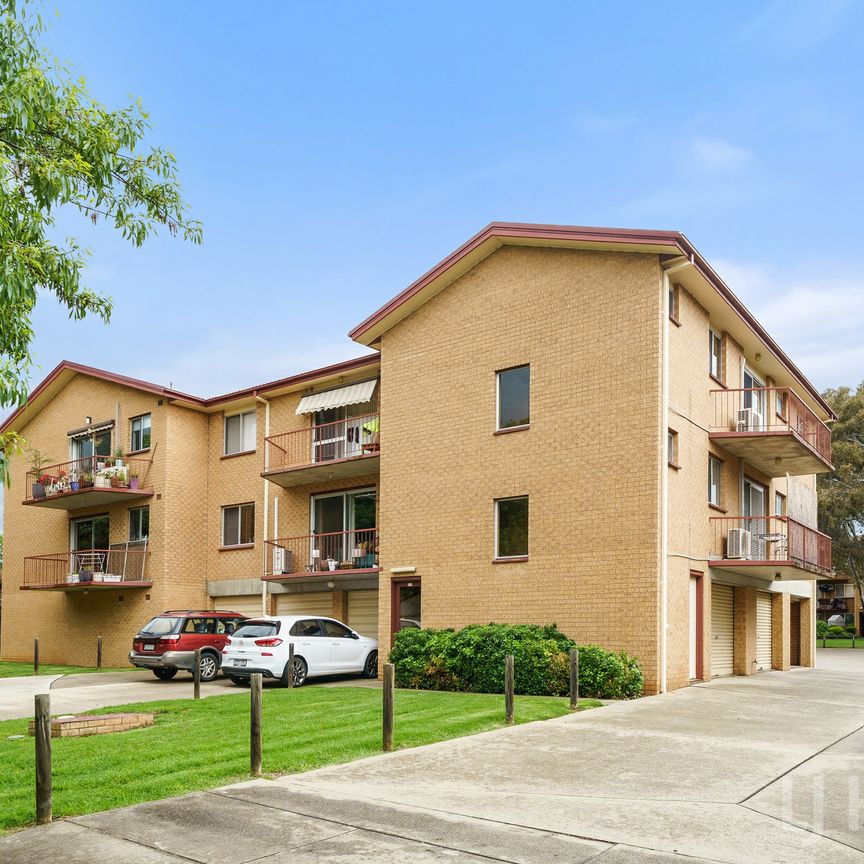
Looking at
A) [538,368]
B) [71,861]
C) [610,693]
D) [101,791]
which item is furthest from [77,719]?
[538,368]

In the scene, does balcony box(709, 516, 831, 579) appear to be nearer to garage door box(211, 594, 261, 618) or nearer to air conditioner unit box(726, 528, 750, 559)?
air conditioner unit box(726, 528, 750, 559)

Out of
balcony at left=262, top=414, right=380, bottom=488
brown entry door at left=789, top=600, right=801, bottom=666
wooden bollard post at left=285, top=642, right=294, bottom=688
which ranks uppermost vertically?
balcony at left=262, top=414, right=380, bottom=488

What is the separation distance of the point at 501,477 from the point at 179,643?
8169 mm

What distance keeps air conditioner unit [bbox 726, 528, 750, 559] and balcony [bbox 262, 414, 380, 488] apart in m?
8.63

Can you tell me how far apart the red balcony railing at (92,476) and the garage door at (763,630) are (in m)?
18.3

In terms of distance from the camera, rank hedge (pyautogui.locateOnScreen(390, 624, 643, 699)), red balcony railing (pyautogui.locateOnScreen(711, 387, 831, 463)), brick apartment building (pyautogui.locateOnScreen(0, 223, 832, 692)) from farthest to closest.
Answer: red balcony railing (pyautogui.locateOnScreen(711, 387, 831, 463)) < brick apartment building (pyautogui.locateOnScreen(0, 223, 832, 692)) < hedge (pyautogui.locateOnScreen(390, 624, 643, 699))

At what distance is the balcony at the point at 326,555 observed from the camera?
24859 mm

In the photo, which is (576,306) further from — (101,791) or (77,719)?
(101,791)

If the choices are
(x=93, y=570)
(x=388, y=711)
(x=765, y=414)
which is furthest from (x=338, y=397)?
(x=388, y=711)

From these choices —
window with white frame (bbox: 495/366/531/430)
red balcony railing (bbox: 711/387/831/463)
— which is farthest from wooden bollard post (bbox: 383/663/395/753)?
red balcony railing (bbox: 711/387/831/463)

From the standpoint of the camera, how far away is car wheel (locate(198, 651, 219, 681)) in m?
21.9

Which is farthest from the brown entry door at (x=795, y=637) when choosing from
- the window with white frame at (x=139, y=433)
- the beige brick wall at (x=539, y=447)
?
the window with white frame at (x=139, y=433)

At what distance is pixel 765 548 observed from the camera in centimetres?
2289

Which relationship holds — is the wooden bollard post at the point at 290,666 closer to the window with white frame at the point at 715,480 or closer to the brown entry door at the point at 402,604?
the brown entry door at the point at 402,604
